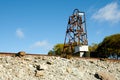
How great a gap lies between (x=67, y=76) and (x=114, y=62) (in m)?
6.78

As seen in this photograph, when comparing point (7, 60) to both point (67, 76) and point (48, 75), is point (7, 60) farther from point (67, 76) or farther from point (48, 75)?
point (67, 76)

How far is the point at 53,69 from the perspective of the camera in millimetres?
18891

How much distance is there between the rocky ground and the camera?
56.8 feet

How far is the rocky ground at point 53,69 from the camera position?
17298 mm

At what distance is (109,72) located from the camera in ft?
72.3

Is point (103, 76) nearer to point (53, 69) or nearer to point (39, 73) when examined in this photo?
point (53, 69)

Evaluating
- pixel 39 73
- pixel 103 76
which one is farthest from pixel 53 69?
pixel 103 76

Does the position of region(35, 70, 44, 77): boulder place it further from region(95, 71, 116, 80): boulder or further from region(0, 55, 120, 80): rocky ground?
region(95, 71, 116, 80): boulder

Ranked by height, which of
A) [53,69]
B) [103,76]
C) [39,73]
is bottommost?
[103,76]

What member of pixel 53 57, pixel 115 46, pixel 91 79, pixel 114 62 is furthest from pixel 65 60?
pixel 115 46

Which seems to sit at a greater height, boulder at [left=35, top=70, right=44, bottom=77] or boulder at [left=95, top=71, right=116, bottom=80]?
boulder at [left=35, top=70, right=44, bottom=77]

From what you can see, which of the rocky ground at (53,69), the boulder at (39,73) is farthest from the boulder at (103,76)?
the boulder at (39,73)

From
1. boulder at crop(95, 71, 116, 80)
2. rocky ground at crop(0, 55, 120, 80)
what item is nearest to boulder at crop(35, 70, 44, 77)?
rocky ground at crop(0, 55, 120, 80)

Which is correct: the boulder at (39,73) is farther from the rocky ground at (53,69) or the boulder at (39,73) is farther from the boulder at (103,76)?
the boulder at (103,76)
